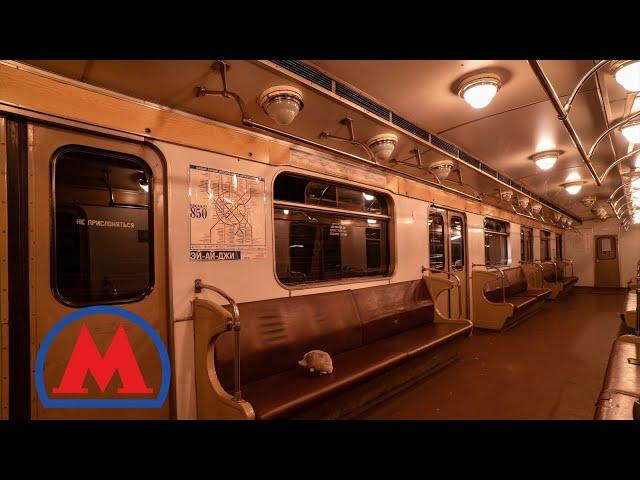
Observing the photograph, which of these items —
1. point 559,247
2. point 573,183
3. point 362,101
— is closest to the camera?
point 362,101

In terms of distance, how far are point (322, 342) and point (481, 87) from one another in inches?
97.4

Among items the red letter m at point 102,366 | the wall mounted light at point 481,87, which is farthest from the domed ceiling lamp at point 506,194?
the red letter m at point 102,366

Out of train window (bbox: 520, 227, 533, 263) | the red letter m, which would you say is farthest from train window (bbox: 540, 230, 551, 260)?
the red letter m

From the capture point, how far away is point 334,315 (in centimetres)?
298

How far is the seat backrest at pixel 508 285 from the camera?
6.05m

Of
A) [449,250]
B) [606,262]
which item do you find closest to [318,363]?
[449,250]

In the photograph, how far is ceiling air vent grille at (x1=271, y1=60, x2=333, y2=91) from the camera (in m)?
1.85

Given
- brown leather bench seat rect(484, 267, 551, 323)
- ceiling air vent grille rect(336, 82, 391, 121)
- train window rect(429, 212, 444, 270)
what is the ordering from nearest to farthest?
ceiling air vent grille rect(336, 82, 391, 121), train window rect(429, 212, 444, 270), brown leather bench seat rect(484, 267, 551, 323)

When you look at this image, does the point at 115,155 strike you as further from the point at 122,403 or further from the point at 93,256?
the point at 122,403

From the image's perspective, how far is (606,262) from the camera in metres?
11.6

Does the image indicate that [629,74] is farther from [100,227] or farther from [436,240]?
[100,227]

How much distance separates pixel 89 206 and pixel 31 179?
29cm

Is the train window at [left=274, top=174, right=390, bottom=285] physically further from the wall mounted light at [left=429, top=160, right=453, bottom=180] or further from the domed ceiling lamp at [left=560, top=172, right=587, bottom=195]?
the domed ceiling lamp at [left=560, top=172, right=587, bottom=195]

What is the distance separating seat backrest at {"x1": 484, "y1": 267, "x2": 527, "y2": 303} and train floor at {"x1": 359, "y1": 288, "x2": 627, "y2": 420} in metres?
0.77
